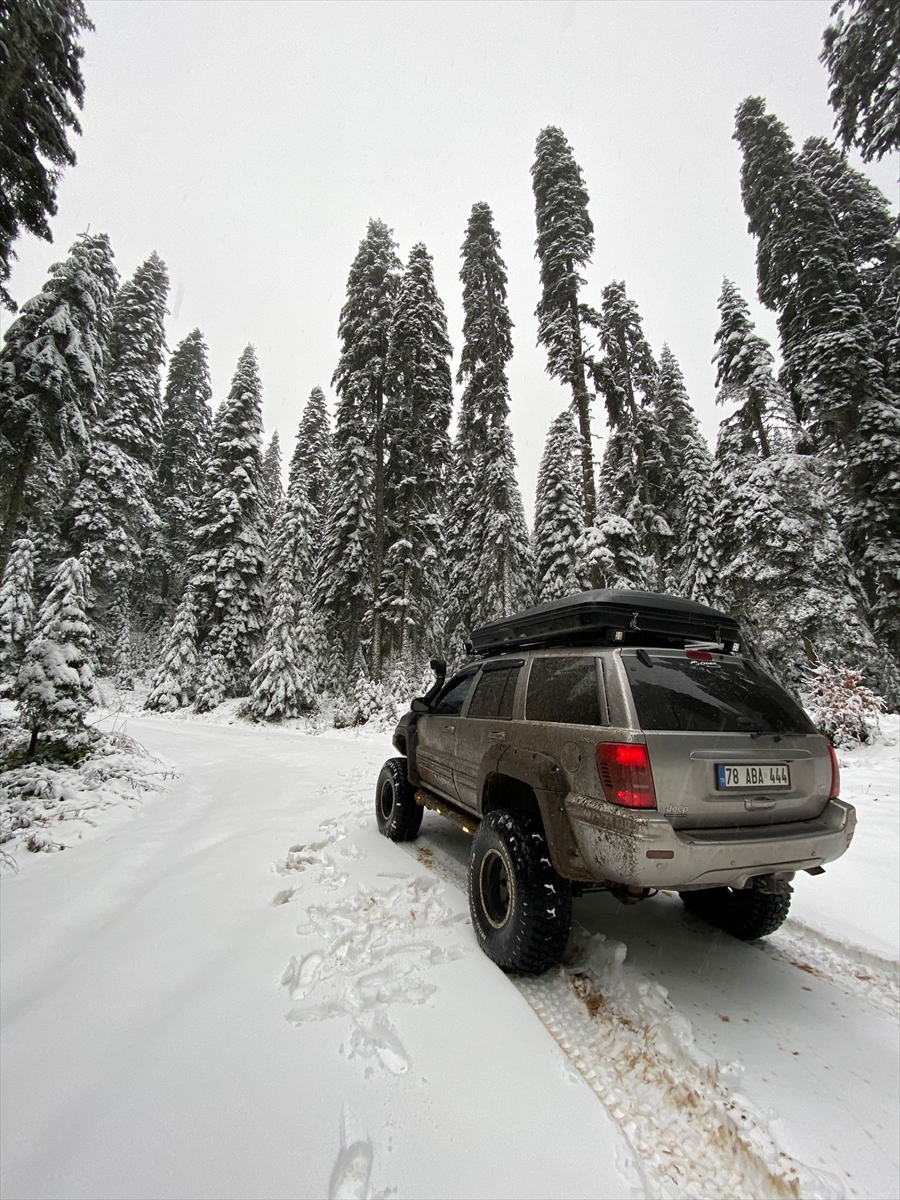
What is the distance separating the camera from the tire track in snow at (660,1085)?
1.76 metres

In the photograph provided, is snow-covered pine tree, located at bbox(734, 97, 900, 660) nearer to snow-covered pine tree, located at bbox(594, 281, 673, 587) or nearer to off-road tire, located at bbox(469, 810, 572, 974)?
snow-covered pine tree, located at bbox(594, 281, 673, 587)

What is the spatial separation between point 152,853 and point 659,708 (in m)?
4.81

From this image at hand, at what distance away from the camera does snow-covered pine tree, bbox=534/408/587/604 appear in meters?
23.4

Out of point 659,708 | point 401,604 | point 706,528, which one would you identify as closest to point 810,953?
point 659,708

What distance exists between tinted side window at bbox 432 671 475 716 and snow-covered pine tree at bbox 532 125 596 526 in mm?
10509

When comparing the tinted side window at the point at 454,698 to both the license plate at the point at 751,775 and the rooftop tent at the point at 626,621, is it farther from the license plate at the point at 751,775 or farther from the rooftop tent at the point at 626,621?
the license plate at the point at 751,775

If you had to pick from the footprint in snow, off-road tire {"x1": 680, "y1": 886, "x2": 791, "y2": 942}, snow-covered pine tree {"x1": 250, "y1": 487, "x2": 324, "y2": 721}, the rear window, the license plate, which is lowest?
the footprint in snow

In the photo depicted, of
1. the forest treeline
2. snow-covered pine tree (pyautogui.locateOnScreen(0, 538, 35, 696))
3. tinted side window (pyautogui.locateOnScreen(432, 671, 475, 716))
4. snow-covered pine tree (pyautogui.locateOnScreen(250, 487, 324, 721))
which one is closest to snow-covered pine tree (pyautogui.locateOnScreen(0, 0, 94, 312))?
the forest treeline

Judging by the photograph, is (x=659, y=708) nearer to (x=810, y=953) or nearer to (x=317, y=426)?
(x=810, y=953)

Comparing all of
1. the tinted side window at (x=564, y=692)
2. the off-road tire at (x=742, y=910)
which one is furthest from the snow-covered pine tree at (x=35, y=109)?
the off-road tire at (x=742, y=910)

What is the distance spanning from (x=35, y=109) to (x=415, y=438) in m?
12.2

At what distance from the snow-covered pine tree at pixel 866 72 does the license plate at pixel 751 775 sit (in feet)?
46.3

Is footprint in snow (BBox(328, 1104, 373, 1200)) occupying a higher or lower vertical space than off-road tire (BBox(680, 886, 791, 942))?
lower

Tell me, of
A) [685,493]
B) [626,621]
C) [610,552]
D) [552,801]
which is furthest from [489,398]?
[552,801]
